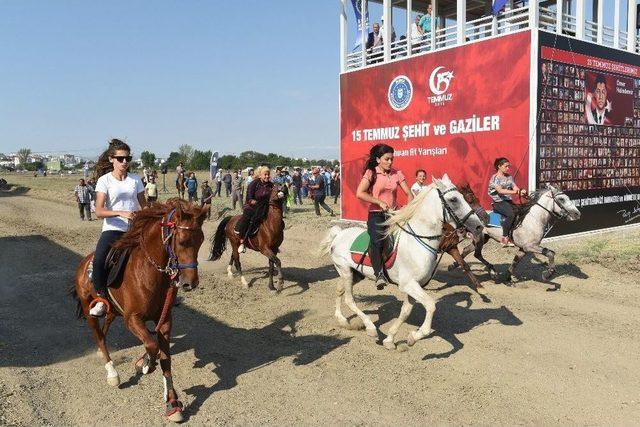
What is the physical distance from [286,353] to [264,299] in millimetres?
2810

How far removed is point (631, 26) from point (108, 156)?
18098 millimetres

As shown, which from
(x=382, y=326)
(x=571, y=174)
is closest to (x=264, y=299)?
(x=382, y=326)

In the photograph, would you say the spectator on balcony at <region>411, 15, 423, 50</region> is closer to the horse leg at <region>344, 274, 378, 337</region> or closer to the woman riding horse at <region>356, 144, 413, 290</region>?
the woman riding horse at <region>356, 144, 413, 290</region>

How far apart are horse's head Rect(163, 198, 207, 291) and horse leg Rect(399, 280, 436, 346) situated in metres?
2.74

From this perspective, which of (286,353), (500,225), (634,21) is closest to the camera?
(286,353)

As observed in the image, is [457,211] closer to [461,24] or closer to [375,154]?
[375,154]

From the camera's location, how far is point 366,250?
267 inches

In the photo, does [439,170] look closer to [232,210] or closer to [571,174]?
[571,174]

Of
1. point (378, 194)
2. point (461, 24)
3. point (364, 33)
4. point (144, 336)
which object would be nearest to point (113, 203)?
point (144, 336)

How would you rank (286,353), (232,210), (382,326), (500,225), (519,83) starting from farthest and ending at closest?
(232,210) < (519,83) < (500,225) < (382,326) < (286,353)

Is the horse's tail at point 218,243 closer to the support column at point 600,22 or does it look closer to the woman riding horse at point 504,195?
the woman riding horse at point 504,195

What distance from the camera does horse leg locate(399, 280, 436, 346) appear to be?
19.3 ft

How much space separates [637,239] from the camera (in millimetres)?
14148

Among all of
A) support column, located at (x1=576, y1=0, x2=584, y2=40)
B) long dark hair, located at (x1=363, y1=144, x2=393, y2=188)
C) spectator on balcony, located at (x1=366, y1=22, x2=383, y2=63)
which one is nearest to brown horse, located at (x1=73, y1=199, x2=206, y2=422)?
long dark hair, located at (x1=363, y1=144, x2=393, y2=188)
